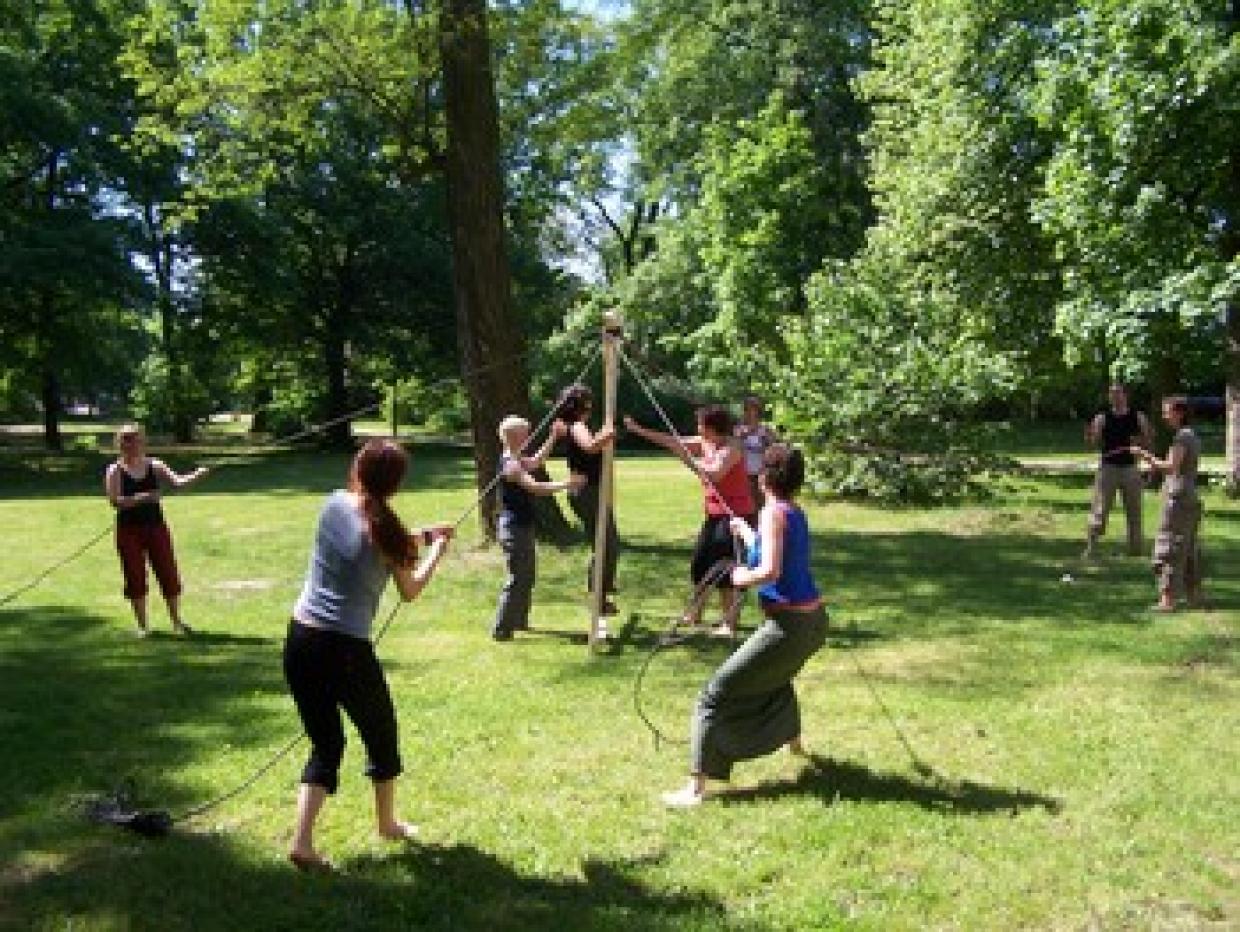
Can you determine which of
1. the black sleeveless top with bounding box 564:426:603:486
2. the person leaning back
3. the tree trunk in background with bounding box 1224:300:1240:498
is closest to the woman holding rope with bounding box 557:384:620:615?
the black sleeveless top with bounding box 564:426:603:486

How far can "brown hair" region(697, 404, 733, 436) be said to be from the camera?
8148 mm

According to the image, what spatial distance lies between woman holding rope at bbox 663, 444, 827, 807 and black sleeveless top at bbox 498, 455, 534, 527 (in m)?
3.32

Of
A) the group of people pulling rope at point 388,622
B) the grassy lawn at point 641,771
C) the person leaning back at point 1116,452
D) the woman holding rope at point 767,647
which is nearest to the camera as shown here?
the grassy lawn at point 641,771

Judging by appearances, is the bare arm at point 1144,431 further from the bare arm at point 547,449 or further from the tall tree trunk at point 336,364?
the tall tree trunk at point 336,364

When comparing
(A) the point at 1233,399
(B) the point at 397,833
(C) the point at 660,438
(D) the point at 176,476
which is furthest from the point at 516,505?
(A) the point at 1233,399

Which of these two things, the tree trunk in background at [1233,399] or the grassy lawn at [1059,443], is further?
the grassy lawn at [1059,443]

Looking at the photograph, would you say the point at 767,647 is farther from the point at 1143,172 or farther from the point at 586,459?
the point at 1143,172

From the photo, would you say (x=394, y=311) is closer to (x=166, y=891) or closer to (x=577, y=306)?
(x=577, y=306)

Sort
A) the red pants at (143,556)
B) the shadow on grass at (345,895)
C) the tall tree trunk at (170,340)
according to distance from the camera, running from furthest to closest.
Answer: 1. the tall tree trunk at (170,340)
2. the red pants at (143,556)
3. the shadow on grass at (345,895)

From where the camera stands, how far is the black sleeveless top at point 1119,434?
11781 mm

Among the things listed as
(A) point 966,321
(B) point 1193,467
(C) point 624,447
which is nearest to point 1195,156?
(A) point 966,321

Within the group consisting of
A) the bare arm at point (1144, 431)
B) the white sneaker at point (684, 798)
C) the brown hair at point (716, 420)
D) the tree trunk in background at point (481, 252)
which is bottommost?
the white sneaker at point (684, 798)

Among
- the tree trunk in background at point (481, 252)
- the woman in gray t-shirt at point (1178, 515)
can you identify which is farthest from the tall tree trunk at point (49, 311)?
the woman in gray t-shirt at point (1178, 515)

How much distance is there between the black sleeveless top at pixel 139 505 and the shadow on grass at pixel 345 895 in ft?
14.5
